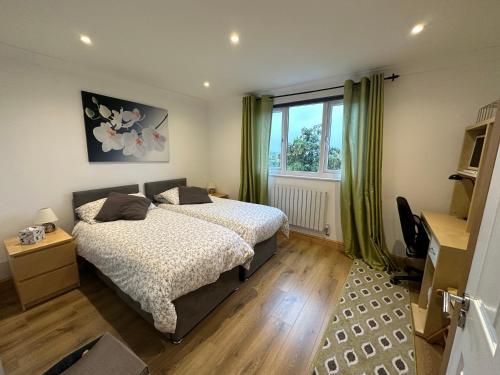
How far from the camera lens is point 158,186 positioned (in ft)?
10.9

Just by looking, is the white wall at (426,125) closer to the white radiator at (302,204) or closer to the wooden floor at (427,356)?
the white radiator at (302,204)

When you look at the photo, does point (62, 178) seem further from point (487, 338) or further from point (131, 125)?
point (487, 338)

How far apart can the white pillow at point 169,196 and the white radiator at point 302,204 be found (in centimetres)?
160

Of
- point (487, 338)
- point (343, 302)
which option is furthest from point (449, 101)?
point (487, 338)

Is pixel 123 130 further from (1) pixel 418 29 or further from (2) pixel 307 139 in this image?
(1) pixel 418 29

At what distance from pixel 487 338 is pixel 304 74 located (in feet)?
9.29

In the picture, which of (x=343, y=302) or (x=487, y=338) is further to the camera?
(x=343, y=302)

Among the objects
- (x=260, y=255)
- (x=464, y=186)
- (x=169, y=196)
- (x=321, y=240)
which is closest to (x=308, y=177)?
(x=321, y=240)

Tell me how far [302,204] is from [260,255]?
1.16 meters

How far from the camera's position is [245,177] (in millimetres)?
3648

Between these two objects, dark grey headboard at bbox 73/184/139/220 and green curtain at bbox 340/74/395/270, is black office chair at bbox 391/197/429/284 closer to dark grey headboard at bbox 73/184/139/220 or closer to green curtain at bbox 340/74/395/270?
green curtain at bbox 340/74/395/270

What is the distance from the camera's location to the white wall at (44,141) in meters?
2.04

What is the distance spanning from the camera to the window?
2968 mm

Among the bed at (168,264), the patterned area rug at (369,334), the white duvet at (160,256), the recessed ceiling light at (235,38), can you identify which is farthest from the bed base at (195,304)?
the recessed ceiling light at (235,38)
